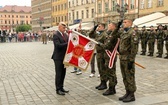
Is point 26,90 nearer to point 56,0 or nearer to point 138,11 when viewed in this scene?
point 138,11

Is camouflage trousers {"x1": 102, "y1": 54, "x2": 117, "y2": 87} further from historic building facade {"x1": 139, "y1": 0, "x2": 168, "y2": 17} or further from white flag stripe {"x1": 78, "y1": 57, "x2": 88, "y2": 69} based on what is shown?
historic building facade {"x1": 139, "y1": 0, "x2": 168, "y2": 17}

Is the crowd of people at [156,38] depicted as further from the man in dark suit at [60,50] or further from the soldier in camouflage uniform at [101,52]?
the man in dark suit at [60,50]

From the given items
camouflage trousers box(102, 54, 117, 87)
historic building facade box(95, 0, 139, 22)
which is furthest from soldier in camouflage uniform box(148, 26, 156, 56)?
historic building facade box(95, 0, 139, 22)

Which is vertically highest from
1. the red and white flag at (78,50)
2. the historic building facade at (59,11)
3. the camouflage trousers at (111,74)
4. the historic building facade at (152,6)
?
the historic building facade at (59,11)

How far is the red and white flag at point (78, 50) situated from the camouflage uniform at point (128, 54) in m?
1.07

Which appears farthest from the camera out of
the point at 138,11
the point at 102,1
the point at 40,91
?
the point at 102,1

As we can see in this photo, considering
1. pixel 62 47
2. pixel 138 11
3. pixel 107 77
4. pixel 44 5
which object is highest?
pixel 44 5

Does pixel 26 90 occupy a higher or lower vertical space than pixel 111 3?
lower

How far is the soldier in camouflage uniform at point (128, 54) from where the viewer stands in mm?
6367

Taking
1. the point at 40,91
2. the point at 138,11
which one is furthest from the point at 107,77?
the point at 138,11

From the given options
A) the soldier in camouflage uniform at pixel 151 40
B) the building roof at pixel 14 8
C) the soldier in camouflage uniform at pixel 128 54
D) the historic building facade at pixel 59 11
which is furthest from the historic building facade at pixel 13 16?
the soldier in camouflage uniform at pixel 128 54

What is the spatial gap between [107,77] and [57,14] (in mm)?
79516

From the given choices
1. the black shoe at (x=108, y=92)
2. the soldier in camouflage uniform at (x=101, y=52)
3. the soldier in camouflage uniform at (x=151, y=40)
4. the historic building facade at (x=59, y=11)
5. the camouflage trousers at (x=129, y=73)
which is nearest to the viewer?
the camouflage trousers at (x=129, y=73)

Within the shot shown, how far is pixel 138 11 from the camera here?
148 feet
